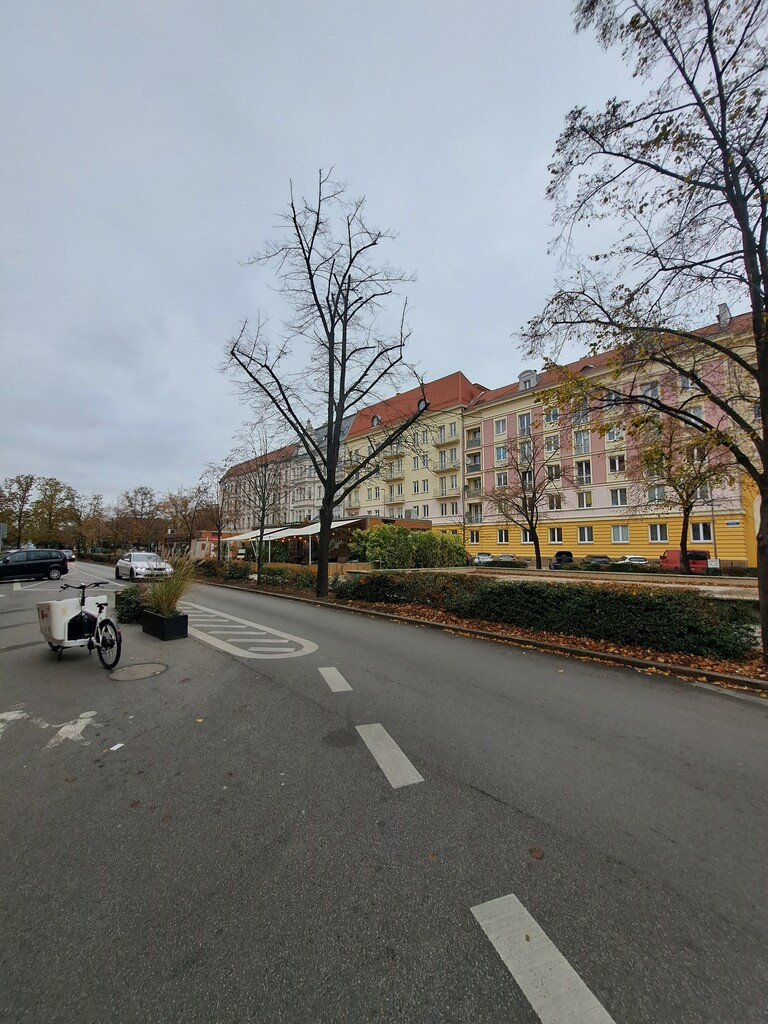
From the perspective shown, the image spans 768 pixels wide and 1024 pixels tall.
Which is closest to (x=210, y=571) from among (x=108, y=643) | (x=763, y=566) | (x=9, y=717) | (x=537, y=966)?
(x=108, y=643)

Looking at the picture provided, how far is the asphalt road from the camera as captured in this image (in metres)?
1.76

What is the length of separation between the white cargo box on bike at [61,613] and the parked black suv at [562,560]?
107ft

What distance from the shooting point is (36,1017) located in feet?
5.34

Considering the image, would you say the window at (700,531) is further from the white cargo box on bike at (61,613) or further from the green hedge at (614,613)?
the white cargo box on bike at (61,613)

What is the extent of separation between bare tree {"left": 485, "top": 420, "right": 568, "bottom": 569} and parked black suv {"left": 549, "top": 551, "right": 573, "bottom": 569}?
102 inches

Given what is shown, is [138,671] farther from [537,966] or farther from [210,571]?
[210,571]

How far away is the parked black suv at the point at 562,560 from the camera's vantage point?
3434 centimetres

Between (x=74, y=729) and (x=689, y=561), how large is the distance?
110 feet

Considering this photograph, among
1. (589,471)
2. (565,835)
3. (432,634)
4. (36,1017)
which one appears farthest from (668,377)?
(589,471)

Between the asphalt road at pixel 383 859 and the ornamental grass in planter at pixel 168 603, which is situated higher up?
the ornamental grass in planter at pixel 168 603

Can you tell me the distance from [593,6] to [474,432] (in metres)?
43.7

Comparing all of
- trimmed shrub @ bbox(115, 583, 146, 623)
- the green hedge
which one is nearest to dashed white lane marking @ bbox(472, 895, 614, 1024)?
the green hedge

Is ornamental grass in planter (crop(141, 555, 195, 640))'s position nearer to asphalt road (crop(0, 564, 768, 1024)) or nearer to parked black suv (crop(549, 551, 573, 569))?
asphalt road (crop(0, 564, 768, 1024))

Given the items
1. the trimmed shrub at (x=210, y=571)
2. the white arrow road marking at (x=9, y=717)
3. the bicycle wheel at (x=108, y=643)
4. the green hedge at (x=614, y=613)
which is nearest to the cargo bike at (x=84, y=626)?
the bicycle wheel at (x=108, y=643)
